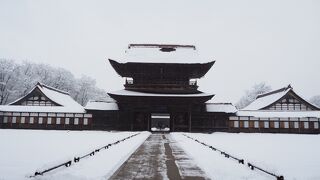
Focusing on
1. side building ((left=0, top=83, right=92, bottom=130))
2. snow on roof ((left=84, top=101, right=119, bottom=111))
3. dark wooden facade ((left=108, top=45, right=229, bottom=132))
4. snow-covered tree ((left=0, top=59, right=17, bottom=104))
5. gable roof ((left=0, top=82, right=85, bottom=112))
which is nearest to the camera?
dark wooden facade ((left=108, top=45, right=229, bottom=132))

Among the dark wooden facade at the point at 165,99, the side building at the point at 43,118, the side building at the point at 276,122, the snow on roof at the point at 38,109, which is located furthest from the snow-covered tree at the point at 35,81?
the side building at the point at 276,122

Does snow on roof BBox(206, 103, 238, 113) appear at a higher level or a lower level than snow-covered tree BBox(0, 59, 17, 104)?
lower

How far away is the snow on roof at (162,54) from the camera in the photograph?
39.4 m

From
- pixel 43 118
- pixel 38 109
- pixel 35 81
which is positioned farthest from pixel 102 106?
pixel 35 81

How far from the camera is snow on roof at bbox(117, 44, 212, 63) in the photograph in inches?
1551

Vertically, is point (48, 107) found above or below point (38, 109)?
above

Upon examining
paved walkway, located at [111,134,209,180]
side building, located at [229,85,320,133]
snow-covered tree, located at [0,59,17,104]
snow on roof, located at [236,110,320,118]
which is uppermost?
snow-covered tree, located at [0,59,17,104]

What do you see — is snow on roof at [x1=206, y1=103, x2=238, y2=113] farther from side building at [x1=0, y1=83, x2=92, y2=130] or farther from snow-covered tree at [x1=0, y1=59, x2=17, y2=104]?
snow-covered tree at [x1=0, y1=59, x2=17, y2=104]

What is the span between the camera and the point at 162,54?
42.5m

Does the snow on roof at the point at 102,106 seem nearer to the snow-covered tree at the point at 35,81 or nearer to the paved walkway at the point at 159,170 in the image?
the snow-covered tree at the point at 35,81

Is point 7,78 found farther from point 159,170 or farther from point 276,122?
point 159,170

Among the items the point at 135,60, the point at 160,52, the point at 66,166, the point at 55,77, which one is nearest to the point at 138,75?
the point at 135,60

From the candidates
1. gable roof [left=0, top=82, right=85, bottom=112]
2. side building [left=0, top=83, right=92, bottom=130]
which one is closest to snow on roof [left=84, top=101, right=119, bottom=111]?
side building [left=0, top=83, right=92, bottom=130]

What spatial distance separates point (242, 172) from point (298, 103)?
41825 mm
